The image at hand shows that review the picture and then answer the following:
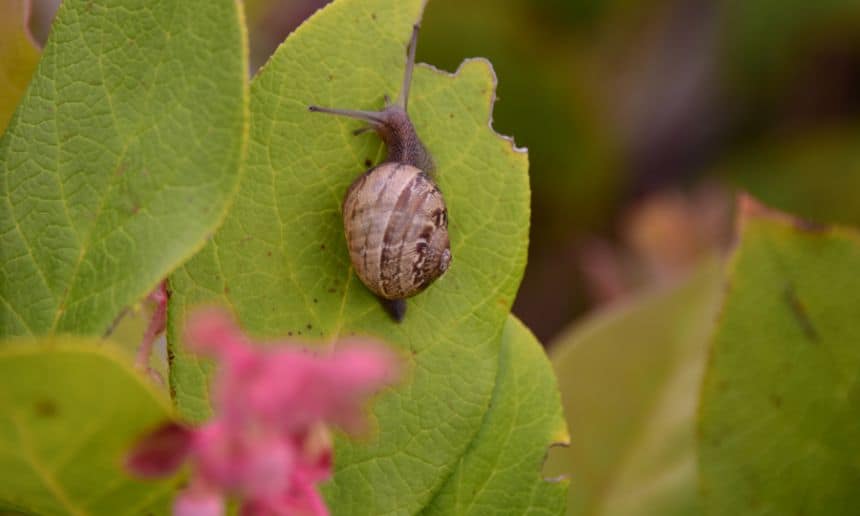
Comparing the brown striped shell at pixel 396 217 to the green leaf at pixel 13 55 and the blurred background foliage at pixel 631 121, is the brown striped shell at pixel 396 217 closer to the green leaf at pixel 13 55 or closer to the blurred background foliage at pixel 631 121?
the green leaf at pixel 13 55

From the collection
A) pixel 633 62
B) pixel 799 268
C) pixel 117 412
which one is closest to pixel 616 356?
pixel 799 268

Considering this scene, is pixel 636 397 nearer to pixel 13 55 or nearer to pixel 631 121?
pixel 13 55

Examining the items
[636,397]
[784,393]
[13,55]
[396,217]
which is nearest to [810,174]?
[636,397]

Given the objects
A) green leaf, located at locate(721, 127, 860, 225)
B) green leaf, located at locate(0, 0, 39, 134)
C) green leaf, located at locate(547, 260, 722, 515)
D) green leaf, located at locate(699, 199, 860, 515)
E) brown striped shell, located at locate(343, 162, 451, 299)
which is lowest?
green leaf, located at locate(721, 127, 860, 225)

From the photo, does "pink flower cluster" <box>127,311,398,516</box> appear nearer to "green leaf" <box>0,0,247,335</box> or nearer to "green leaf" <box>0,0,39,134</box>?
"green leaf" <box>0,0,247,335</box>

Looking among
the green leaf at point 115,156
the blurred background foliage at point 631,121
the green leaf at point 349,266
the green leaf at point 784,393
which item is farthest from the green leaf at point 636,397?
the green leaf at point 115,156

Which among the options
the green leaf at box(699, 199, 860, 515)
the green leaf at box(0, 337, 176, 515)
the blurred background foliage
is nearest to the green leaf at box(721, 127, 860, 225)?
the blurred background foliage
